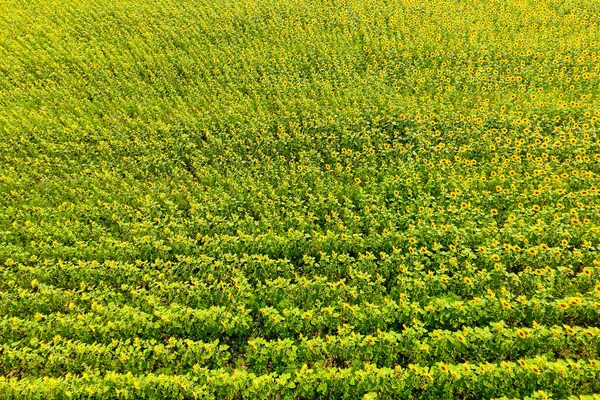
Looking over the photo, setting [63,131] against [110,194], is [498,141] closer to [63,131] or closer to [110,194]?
[110,194]

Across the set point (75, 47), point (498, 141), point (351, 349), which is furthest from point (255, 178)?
point (75, 47)

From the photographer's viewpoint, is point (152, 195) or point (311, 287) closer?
point (311, 287)

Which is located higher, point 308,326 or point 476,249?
point 476,249

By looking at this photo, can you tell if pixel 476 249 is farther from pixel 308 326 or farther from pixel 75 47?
pixel 75 47

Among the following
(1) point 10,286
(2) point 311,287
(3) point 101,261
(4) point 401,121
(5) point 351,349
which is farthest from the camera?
(4) point 401,121

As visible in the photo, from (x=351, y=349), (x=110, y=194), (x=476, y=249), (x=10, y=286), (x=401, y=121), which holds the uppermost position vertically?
(x=401, y=121)

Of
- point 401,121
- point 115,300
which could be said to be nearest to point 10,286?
point 115,300

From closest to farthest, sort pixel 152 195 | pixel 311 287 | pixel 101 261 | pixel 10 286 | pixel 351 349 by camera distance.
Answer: pixel 351 349 < pixel 311 287 < pixel 10 286 < pixel 101 261 < pixel 152 195
